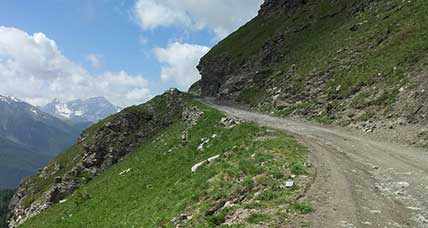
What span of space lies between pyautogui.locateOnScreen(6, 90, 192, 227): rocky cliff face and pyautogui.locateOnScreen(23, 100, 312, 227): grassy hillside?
89.6ft

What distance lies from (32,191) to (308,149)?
76996 millimetres

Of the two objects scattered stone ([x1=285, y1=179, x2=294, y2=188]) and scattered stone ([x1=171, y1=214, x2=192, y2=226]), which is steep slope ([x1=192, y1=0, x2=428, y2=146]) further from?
scattered stone ([x1=171, y1=214, x2=192, y2=226])

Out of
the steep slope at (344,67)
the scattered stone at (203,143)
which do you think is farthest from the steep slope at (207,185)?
the steep slope at (344,67)

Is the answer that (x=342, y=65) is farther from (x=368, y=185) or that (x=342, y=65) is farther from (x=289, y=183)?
(x=289, y=183)

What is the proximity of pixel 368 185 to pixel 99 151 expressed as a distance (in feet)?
215

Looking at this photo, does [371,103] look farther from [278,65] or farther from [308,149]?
[278,65]

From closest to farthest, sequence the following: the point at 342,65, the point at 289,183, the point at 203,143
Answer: the point at 289,183 < the point at 203,143 < the point at 342,65

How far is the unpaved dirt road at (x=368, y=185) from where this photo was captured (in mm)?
18328

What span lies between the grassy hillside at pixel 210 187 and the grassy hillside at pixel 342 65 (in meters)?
11.9

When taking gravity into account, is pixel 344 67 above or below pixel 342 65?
below

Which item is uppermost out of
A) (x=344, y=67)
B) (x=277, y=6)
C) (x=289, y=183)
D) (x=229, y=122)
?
(x=277, y=6)

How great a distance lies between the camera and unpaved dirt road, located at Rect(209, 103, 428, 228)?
1833cm

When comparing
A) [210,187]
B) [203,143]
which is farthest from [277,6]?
[210,187]

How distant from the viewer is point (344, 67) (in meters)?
57.9
